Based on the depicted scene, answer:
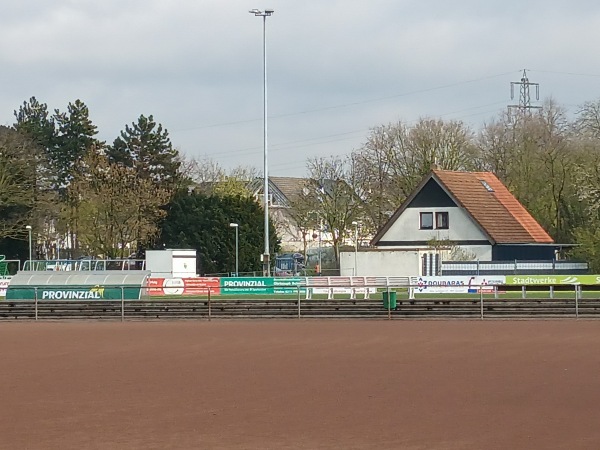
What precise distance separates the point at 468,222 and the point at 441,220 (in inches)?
89.6

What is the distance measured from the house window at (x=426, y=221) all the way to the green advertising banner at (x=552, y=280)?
21.7 meters

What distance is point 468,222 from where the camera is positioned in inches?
2511

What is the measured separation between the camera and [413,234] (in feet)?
218

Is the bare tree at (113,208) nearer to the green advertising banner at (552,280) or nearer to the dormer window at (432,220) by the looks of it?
the dormer window at (432,220)

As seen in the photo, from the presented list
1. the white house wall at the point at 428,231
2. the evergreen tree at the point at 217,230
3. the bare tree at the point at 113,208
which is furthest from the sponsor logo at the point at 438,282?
the bare tree at the point at 113,208

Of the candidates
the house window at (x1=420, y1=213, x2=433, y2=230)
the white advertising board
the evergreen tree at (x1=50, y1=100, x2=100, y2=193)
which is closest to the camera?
the white advertising board

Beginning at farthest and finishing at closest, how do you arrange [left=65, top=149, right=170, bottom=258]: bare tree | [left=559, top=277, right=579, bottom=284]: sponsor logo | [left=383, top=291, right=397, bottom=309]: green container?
[left=65, top=149, right=170, bottom=258]: bare tree, [left=559, top=277, right=579, bottom=284]: sponsor logo, [left=383, top=291, right=397, bottom=309]: green container

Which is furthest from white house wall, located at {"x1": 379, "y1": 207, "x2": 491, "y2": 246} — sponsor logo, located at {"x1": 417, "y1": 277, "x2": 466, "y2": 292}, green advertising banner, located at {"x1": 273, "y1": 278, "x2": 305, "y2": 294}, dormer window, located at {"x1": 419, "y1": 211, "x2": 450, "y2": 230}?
green advertising banner, located at {"x1": 273, "y1": 278, "x2": 305, "y2": 294}

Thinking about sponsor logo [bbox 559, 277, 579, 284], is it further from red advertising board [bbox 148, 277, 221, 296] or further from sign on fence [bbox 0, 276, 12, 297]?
sign on fence [bbox 0, 276, 12, 297]

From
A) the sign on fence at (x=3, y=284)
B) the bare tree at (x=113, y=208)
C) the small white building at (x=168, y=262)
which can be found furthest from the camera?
the bare tree at (x=113, y=208)

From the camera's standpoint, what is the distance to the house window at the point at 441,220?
6531cm

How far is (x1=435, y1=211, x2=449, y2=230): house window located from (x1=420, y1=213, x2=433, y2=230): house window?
0.38 meters

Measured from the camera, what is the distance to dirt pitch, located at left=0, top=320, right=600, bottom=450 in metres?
13.3

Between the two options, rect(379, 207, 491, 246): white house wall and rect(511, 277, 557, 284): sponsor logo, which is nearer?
rect(511, 277, 557, 284): sponsor logo
